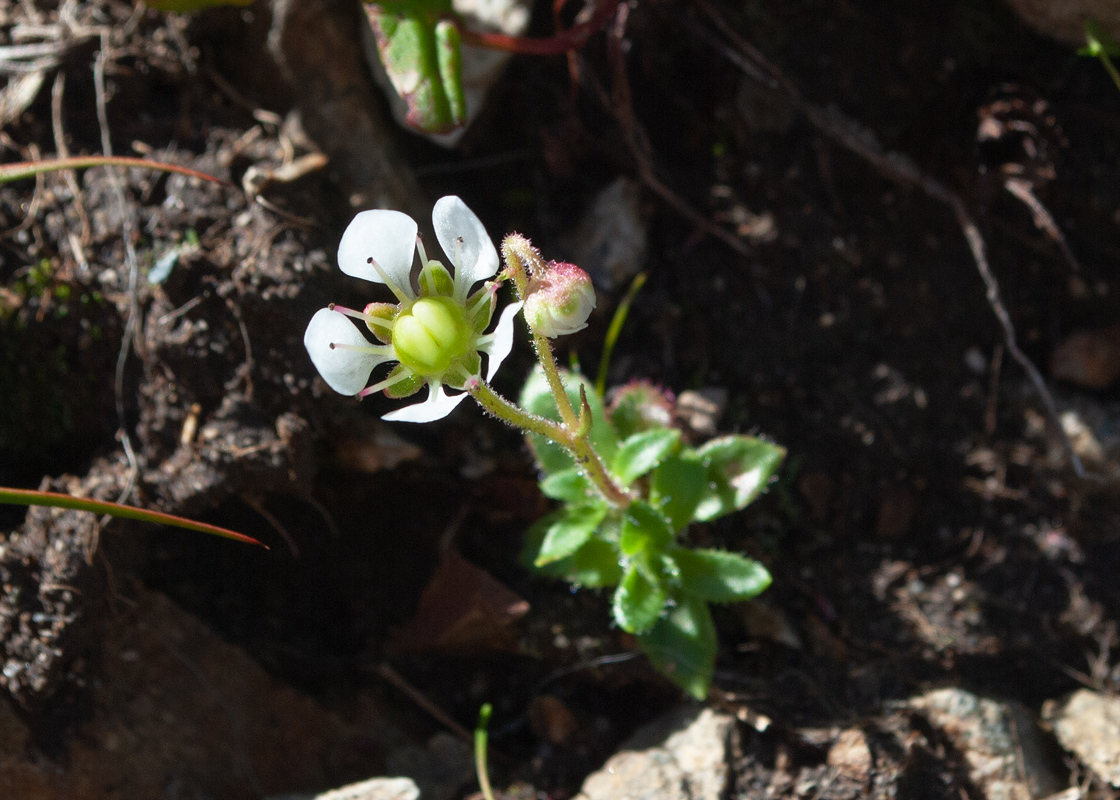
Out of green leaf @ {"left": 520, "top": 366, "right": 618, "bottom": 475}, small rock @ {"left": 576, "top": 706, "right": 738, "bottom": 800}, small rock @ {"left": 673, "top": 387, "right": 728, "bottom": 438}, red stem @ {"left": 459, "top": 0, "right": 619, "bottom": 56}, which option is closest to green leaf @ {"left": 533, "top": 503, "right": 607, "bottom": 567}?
green leaf @ {"left": 520, "top": 366, "right": 618, "bottom": 475}

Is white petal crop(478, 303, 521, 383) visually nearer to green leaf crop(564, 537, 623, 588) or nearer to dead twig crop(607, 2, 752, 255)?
green leaf crop(564, 537, 623, 588)

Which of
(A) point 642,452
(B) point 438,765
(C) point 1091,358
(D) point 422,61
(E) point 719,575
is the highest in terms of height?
(D) point 422,61

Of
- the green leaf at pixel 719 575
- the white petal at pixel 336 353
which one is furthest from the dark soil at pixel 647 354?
the white petal at pixel 336 353

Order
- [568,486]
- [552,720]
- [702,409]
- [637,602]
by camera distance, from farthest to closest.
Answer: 1. [702,409]
2. [552,720]
3. [568,486]
4. [637,602]

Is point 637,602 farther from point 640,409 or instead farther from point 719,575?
point 640,409

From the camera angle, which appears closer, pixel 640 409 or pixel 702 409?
pixel 640 409

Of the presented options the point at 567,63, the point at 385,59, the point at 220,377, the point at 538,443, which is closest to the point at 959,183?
the point at 567,63

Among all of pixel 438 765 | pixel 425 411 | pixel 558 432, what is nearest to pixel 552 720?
pixel 438 765
